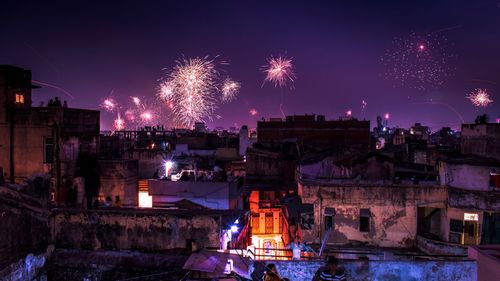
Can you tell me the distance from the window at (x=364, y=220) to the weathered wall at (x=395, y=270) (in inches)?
445

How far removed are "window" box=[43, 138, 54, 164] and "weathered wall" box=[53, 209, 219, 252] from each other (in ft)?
36.3

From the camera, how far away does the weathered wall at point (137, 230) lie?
41.9 ft

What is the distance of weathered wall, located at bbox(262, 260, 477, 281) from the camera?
10.4 meters

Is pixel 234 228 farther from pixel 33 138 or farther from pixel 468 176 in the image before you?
pixel 33 138

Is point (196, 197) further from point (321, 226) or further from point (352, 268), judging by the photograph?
point (352, 268)

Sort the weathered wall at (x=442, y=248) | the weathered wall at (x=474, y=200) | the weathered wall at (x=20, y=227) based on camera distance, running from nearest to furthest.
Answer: the weathered wall at (x=20, y=227)
the weathered wall at (x=442, y=248)
the weathered wall at (x=474, y=200)

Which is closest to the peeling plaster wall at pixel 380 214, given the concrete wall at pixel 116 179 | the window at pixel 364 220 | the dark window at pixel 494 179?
the window at pixel 364 220

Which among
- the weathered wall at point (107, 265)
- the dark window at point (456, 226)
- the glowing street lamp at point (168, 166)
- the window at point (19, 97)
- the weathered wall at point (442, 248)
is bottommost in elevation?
the weathered wall at point (442, 248)

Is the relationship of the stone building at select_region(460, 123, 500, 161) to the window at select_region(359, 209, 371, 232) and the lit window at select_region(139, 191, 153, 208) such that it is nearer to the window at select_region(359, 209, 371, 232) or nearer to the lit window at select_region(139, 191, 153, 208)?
the window at select_region(359, 209, 371, 232)

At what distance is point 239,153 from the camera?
4425 centimetres

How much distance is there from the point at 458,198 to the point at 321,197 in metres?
7.21

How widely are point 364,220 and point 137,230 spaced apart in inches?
529

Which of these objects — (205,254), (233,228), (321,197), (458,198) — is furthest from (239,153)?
(205,254)

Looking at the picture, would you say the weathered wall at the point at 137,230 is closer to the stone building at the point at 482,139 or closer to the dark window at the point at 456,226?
the dark window at the point at 456,226
